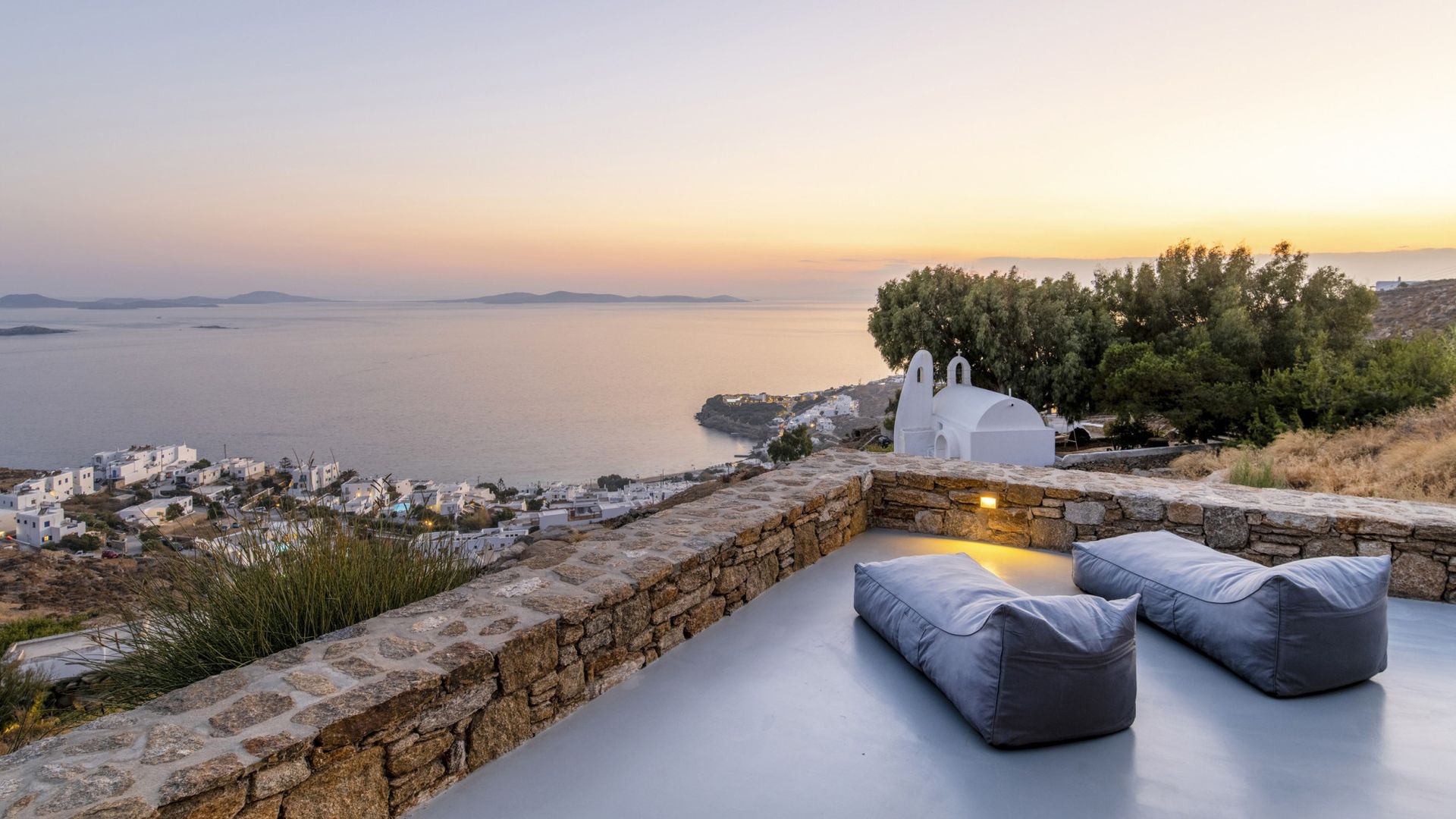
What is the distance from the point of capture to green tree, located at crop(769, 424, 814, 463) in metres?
12.0

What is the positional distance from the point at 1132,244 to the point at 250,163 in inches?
721

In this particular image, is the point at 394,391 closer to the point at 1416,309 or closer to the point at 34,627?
the point at 34,627

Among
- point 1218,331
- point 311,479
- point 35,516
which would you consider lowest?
point 35,516

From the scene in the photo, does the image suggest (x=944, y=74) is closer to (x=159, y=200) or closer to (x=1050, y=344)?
(x=1050, y=344)

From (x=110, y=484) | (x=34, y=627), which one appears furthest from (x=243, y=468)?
(x=110, y=484)

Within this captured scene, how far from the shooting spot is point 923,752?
7.11ft

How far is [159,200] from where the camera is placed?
12.3 meters

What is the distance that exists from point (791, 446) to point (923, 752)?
398 inches

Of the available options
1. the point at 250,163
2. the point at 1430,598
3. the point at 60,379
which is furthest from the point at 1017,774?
the point at 60,379

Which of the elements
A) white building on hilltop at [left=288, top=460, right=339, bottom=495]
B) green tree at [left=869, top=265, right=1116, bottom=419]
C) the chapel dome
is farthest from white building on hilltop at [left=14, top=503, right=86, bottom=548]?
green tree at [left=869, top=265, right=1116, bottom=419]

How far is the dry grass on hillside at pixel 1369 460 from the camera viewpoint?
217 inches

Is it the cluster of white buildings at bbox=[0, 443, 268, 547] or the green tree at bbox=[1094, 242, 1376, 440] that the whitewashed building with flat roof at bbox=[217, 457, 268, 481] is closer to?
the cluster of white buildings at bbox=[0, 443, 268, 547]

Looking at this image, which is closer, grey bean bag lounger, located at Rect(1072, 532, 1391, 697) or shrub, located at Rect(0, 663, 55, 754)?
grey bean bag lounger, located at Rect(1072, 532, 1391, 697)

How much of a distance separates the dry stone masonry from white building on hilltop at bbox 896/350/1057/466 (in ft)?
14.5
